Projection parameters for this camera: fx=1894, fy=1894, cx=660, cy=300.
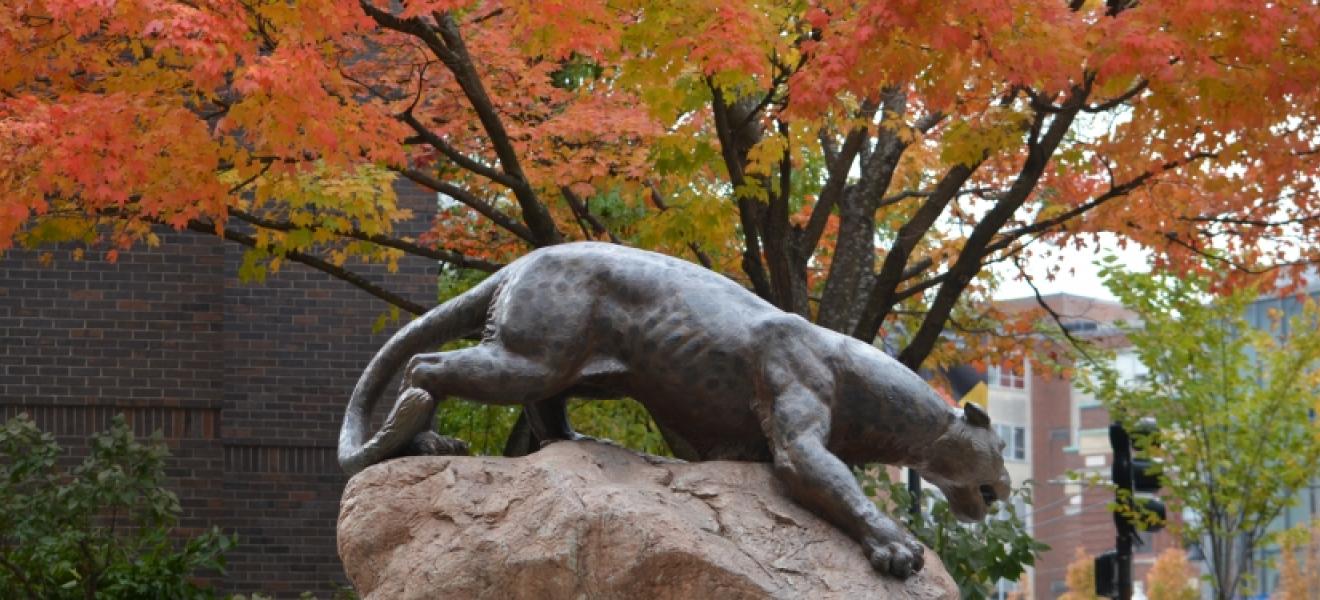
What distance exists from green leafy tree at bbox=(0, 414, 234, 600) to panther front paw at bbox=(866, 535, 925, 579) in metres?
7.70

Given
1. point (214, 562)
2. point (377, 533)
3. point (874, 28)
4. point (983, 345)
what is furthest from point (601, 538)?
point (983, 345)

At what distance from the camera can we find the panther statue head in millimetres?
6754

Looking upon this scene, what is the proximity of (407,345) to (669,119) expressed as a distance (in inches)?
200

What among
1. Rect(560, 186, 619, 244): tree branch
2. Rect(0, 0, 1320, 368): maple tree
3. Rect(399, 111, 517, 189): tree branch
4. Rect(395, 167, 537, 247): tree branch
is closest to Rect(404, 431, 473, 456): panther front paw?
Rect(0, 0, 1320, 368): maple tree

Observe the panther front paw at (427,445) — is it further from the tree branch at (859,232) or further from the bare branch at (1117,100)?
the bare branch at (1117,100)

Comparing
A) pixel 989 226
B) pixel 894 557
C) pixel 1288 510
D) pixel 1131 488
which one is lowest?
pixel 1288 510

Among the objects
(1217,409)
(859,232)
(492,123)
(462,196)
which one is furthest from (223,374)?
(1217,409)

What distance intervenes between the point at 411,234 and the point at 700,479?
9740 mm

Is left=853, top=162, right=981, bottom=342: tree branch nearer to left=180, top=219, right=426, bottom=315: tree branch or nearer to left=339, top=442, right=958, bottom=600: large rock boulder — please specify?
left=180, top=219, right=426, bottom=315: tree branch

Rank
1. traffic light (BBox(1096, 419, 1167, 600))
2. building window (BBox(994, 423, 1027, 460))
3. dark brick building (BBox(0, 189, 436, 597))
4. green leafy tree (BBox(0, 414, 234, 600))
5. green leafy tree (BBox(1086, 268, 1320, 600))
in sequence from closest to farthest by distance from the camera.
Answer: green leafy tree (BBox(0, 414, 234, 600)) < dark brick building (BBox(0, 189, 436, 597)) < traffic light (BBox(1096, 419, 1167, 600)) < green leafy tree (BBox(1086, 268, 1320, 600)) < building window (BBox(994, 423, 1027, 460))

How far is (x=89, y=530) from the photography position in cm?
1334

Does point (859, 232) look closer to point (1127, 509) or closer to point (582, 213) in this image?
point (582, 213)

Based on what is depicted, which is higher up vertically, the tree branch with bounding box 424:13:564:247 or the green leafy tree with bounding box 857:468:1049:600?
the tree branch with bounding box 424:13:564:247

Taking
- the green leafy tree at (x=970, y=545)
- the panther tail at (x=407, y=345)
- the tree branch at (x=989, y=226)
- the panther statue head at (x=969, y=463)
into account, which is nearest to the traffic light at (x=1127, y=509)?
the green leafy tree at (x=970, y=545)
